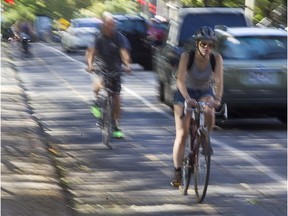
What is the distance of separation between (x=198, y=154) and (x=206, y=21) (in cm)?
977

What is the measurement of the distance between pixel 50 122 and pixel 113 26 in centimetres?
371

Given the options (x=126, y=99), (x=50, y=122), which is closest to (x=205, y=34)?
(x=50, y=122)

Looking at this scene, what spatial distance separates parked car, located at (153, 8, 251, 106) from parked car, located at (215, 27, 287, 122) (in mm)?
1412

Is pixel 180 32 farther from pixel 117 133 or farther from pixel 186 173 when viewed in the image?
pixel 186 173

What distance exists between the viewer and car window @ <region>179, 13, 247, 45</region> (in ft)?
56.1

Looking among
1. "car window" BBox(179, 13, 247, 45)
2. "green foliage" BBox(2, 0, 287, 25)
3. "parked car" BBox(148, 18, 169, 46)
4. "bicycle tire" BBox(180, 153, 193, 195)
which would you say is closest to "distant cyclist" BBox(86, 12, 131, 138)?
"bicycle tire" BBox(180, 153, 193, 195)

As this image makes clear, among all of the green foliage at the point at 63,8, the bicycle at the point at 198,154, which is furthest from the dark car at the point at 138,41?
the green foliage at the point at 63,8

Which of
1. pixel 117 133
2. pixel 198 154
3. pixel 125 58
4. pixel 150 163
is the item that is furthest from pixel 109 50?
pixel 198 154

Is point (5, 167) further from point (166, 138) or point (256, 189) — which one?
point (166, 138)

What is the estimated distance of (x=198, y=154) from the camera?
28.9ft

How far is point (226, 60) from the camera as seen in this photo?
46.9ft

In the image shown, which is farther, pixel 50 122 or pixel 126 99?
pixel 126 99

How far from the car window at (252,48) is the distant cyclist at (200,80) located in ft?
18.3

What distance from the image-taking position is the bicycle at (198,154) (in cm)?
852
